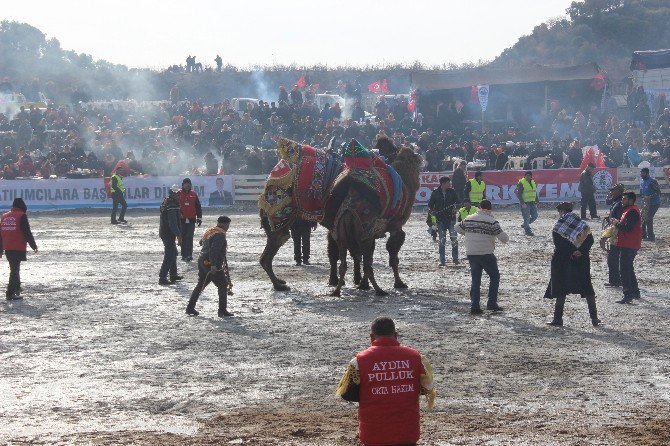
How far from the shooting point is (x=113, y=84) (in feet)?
207

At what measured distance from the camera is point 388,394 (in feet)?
24.2

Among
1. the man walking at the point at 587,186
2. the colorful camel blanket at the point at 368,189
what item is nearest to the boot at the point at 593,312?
the colorful camel blanket at the point at 368,189

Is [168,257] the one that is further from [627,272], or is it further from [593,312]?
[593,312]

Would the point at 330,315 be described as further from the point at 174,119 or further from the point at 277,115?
the point at 174,119

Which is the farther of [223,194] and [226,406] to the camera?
[223,194]

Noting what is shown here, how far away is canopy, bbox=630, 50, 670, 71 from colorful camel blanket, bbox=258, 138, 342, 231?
2952cm

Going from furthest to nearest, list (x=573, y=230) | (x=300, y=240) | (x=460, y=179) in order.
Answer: (x=460, y=179)
(x=300, y=240)
(x=573, y=230)

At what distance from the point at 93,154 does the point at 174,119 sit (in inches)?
330

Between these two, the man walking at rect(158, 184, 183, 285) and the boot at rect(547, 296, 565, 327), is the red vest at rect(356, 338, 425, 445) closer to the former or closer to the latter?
the boot at rect(547, 296, 565, 327)

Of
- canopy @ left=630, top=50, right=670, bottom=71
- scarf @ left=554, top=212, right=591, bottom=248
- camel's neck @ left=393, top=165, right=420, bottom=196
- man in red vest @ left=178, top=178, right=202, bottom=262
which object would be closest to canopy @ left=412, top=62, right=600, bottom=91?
canopy @ left=630, top=50, right=670, bottom=71

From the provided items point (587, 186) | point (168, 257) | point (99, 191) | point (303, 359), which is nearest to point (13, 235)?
point (168, 257)

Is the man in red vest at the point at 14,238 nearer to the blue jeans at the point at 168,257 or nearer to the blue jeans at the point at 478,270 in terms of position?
the blue jeans at the point at 168,257

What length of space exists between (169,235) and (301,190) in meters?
2.77

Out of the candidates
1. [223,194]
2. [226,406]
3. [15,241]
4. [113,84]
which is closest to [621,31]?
[113,84]
